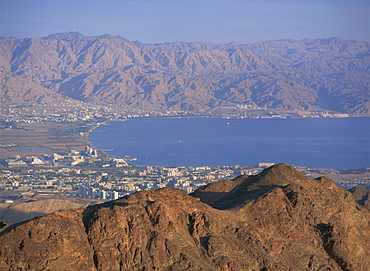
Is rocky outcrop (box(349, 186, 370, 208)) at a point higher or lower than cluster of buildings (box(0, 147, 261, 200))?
higher

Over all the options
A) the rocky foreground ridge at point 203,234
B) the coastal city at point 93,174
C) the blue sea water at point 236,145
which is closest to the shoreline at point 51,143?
the coastal city at point 93,174

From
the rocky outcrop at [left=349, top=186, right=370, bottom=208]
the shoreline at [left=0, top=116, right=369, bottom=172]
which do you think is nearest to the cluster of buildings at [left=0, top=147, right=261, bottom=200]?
the shoreline at [left=0, top=116, right=369, bottom=172]

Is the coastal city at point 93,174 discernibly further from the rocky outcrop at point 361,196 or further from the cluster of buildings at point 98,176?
the rocky outcrop at point 361,196

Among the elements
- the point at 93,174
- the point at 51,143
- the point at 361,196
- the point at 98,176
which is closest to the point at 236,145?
the point at 51,143

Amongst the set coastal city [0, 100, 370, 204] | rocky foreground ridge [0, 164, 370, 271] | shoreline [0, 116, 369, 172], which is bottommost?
shoreline [0, 116, 369, 172]

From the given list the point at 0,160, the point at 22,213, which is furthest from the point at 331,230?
the point at 0,160

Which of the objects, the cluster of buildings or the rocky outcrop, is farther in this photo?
the cluster of buildings

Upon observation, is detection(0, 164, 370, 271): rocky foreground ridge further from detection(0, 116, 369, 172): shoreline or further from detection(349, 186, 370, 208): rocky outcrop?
detection(0, 116, 369, 172): shoreline
